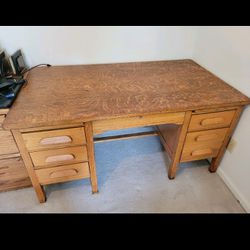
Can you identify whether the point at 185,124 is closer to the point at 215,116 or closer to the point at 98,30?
the point at 215,116

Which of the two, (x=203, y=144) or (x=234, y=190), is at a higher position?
(x=203, y=144)

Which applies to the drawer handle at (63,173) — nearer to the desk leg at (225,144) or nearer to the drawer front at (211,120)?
the drawer front at (211,120)

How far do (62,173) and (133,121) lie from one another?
0.59 m

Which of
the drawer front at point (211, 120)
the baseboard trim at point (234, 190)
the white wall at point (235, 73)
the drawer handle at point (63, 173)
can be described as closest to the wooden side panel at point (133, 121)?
the drawer front at point (211, 120)

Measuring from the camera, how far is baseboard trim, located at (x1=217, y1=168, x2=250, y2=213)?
4.37 feet

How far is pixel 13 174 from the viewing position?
133 cm

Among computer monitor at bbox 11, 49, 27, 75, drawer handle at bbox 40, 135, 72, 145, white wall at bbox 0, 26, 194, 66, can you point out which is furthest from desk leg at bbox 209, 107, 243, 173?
computer monitor at bbox 11, 49, 27, 75

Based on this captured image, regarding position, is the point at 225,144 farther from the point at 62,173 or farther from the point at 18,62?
the point at 18,62

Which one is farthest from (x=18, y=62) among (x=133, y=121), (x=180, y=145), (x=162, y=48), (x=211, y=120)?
(x=211, y=120)

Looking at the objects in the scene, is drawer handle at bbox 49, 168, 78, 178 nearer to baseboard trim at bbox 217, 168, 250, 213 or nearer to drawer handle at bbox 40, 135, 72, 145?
drawer handle at bbox 40, 135, 72, 145

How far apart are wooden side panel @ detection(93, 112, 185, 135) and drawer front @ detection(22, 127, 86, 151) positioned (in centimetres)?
10

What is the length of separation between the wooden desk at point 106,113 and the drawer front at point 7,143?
169mm

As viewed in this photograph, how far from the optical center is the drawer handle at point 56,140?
1050mm
